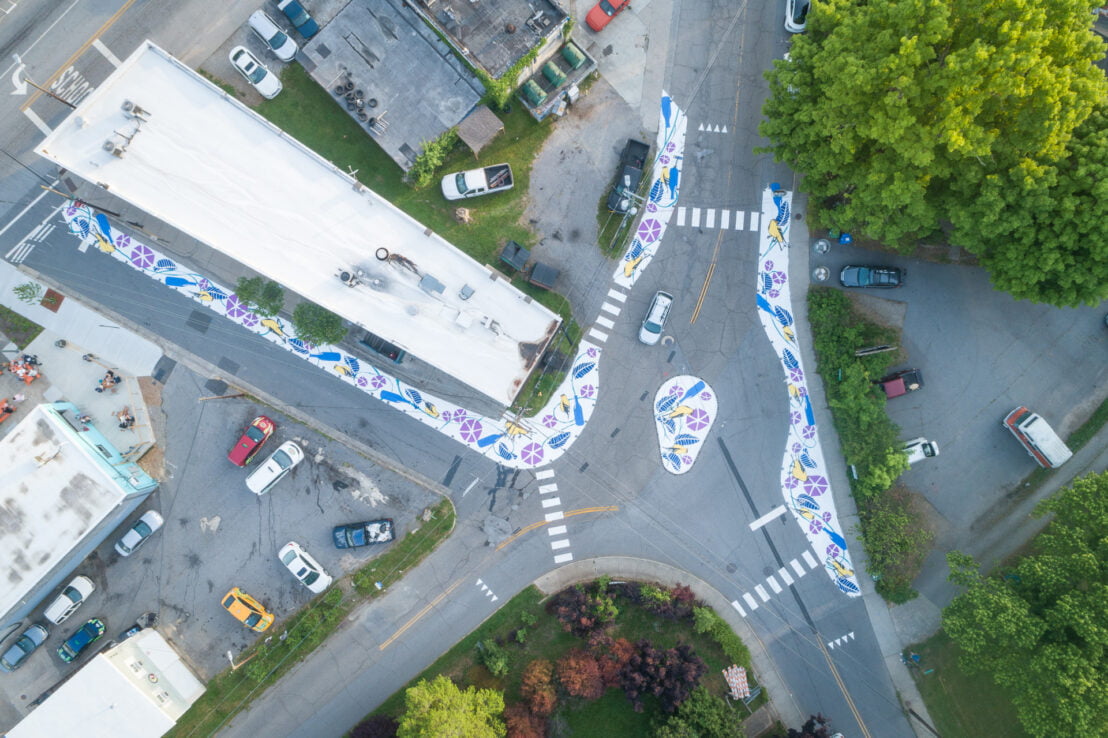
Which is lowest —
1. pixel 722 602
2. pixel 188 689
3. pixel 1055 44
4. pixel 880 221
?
pixel 722 602

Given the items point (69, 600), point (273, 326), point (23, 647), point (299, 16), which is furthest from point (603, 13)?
point (23, 647)

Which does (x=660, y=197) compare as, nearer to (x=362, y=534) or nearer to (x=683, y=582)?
(x=683, y=582)

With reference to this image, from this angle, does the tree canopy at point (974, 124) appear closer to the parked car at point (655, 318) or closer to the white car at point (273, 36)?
the parked car at point (655, 318)

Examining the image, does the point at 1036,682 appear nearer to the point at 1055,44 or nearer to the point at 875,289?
the point at 875,289

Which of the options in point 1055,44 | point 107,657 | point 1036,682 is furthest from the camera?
point 107,657

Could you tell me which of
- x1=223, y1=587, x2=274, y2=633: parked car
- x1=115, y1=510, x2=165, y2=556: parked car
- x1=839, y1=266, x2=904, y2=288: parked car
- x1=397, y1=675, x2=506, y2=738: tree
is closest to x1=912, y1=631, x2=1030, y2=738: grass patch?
x1=839, y1=266, x2=904, y2=288: parked car

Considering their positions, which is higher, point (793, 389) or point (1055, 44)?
point (1055, 44)

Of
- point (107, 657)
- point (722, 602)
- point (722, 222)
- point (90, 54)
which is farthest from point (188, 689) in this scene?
point (722, 222)
